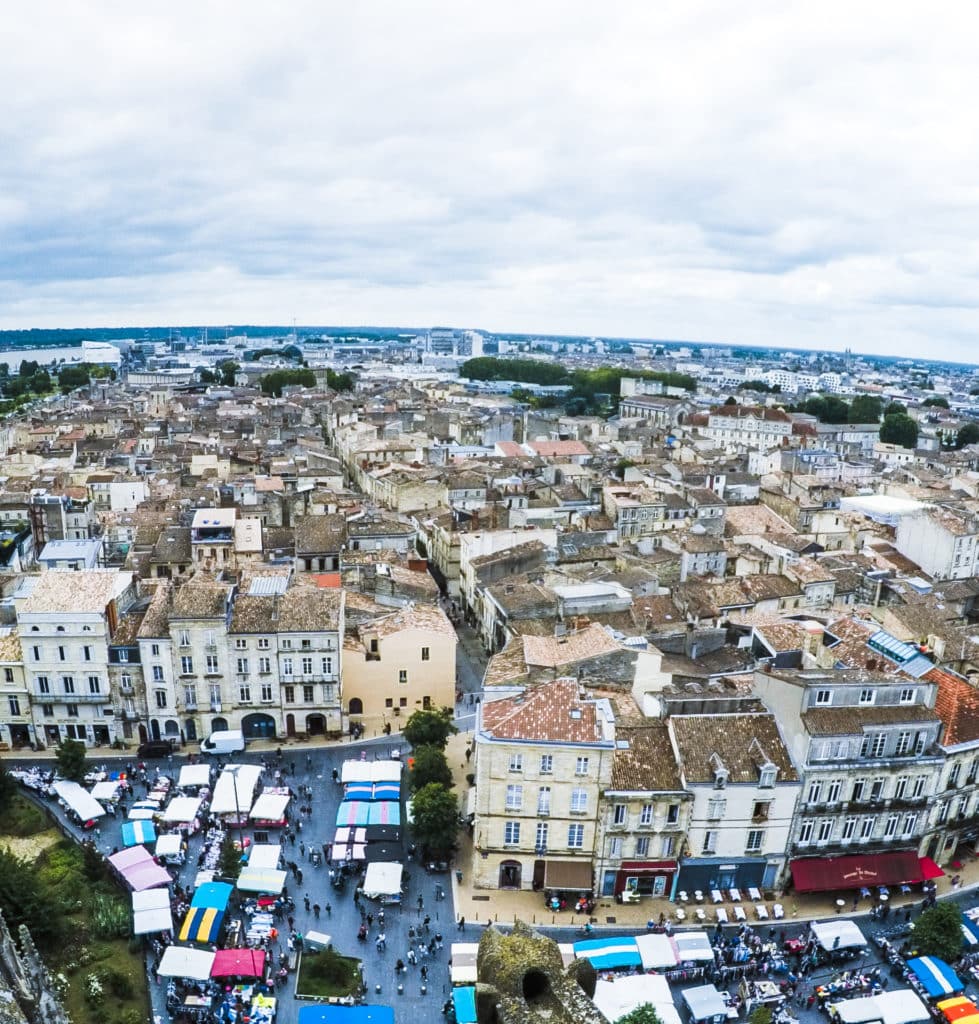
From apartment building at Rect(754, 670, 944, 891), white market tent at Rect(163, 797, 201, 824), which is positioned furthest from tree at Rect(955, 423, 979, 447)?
white market tent at Rect(163, 797, 201, 824)

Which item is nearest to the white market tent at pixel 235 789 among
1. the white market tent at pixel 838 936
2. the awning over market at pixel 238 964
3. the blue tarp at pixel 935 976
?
the awning over market at pixel 238 964

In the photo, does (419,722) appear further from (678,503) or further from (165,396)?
(165,396)

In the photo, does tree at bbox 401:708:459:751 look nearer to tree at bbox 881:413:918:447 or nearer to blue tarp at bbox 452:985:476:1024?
blue tarp at bbox 452:985:476:1024

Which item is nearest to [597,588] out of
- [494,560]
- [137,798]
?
[494,560]

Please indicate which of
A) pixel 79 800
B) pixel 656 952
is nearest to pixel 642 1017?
pixel 656 952

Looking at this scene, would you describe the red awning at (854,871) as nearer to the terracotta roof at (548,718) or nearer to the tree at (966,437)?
the terracotta roof at (548,718)

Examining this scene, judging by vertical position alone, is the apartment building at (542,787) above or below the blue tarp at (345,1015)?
above
